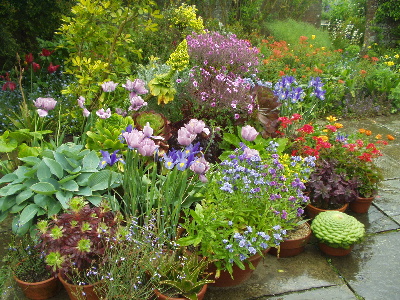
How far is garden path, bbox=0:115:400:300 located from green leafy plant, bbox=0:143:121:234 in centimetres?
48

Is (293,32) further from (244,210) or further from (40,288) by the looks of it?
(40,288)

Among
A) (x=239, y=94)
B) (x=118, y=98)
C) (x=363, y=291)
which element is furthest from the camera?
(x=118, y=98)

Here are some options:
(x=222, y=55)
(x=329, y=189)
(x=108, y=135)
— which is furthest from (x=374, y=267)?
(x=222, y=55)

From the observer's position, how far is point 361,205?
357cm

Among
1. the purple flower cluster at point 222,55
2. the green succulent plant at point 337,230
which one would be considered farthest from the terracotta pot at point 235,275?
the purple flower cluster at point 222,55

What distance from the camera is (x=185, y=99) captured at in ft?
12.4

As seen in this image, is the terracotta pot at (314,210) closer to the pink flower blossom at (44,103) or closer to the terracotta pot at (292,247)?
the terracotta pot at (292,247)

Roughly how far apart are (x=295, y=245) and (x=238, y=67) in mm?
2388

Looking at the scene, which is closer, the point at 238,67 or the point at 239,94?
the point at 239,94

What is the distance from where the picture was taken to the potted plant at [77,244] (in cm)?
223

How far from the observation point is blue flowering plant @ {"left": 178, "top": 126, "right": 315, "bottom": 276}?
2449 mm

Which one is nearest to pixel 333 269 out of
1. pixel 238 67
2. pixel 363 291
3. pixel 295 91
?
pixel 363 291

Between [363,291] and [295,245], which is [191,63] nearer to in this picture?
[295,245]

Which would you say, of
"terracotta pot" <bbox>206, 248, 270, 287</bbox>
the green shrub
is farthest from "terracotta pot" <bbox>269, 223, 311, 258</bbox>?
the green shrub
